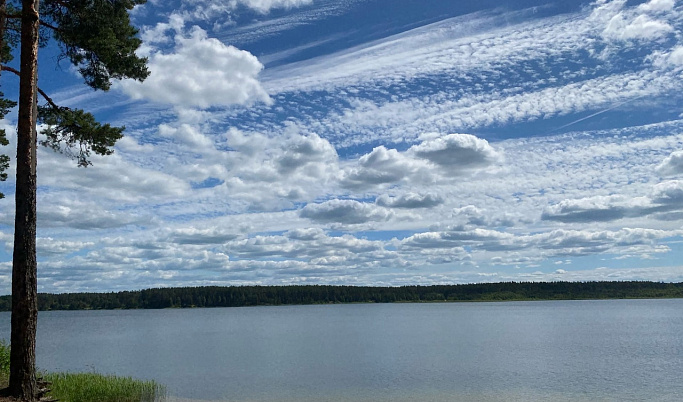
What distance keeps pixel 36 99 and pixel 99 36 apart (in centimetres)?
227

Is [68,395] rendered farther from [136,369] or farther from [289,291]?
[289,291]

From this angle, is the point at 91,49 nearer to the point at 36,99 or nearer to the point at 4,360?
the point at 36,99

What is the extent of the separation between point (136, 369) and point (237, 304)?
15256cm

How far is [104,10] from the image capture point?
1438cm

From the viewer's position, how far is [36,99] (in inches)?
517

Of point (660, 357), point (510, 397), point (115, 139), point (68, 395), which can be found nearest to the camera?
point (115, 139)

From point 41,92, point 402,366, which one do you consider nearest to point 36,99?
point 41,92

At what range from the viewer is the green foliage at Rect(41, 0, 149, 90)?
14.1m

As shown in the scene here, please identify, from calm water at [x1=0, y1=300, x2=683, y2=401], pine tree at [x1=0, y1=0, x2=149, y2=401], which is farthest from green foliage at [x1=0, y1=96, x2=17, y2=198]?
calm water at [x1=0, y1=300, x2=683, y2=401]

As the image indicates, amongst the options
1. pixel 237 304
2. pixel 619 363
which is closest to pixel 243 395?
pixel 619 363

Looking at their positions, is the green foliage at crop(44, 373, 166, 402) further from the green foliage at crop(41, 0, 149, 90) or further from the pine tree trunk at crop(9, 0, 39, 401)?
the green foliage at crop(41, 0, 149, 90)

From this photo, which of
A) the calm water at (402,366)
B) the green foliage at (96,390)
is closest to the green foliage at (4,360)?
the green foliage at (96,390)

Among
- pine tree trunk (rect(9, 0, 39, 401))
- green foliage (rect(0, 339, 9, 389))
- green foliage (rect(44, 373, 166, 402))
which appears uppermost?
pine tree trunk (rect(9, 0, 39, 401))

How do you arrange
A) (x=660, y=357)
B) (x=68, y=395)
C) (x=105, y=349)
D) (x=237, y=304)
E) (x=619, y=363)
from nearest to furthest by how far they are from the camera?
(x=68, y=395) → (x=619, y=363) → (x=660, y=357) → (x=105, y=349) → (x=237, y=304)
